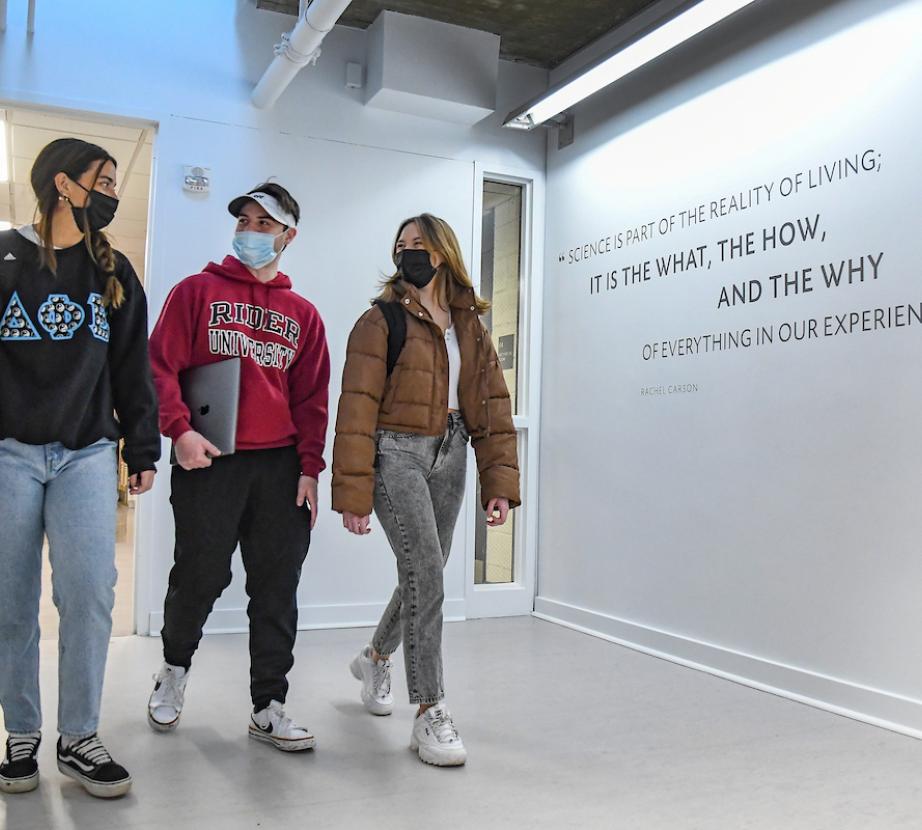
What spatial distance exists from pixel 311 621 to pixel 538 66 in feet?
10.7

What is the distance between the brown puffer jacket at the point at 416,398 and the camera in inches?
98.7

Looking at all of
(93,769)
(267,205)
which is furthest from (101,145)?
(93,769)

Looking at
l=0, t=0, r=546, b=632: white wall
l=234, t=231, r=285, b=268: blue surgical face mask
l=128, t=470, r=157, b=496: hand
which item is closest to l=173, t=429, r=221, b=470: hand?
l=128, t=470, r=157, b=496: hand

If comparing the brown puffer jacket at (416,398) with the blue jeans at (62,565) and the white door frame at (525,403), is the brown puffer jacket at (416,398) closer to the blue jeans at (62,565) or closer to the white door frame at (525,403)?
the blue jeans at (62,565)

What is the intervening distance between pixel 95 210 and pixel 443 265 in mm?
973

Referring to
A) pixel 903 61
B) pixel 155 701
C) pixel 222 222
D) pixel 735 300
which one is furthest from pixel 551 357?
pixel 155 701

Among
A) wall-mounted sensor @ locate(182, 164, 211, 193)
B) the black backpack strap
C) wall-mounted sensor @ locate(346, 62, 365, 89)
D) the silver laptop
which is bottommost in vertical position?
the silver laptop

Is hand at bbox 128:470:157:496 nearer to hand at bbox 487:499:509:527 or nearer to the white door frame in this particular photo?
hand at bbox 487:499:509:527

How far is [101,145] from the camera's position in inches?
234

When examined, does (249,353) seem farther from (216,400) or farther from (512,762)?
(512,762)

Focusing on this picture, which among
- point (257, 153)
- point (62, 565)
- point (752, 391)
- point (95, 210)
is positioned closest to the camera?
point (62, 565)

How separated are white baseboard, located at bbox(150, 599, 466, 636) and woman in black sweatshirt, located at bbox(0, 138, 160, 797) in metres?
2.01

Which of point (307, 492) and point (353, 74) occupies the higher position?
point (353, 74)

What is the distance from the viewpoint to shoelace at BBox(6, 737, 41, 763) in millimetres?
2189
